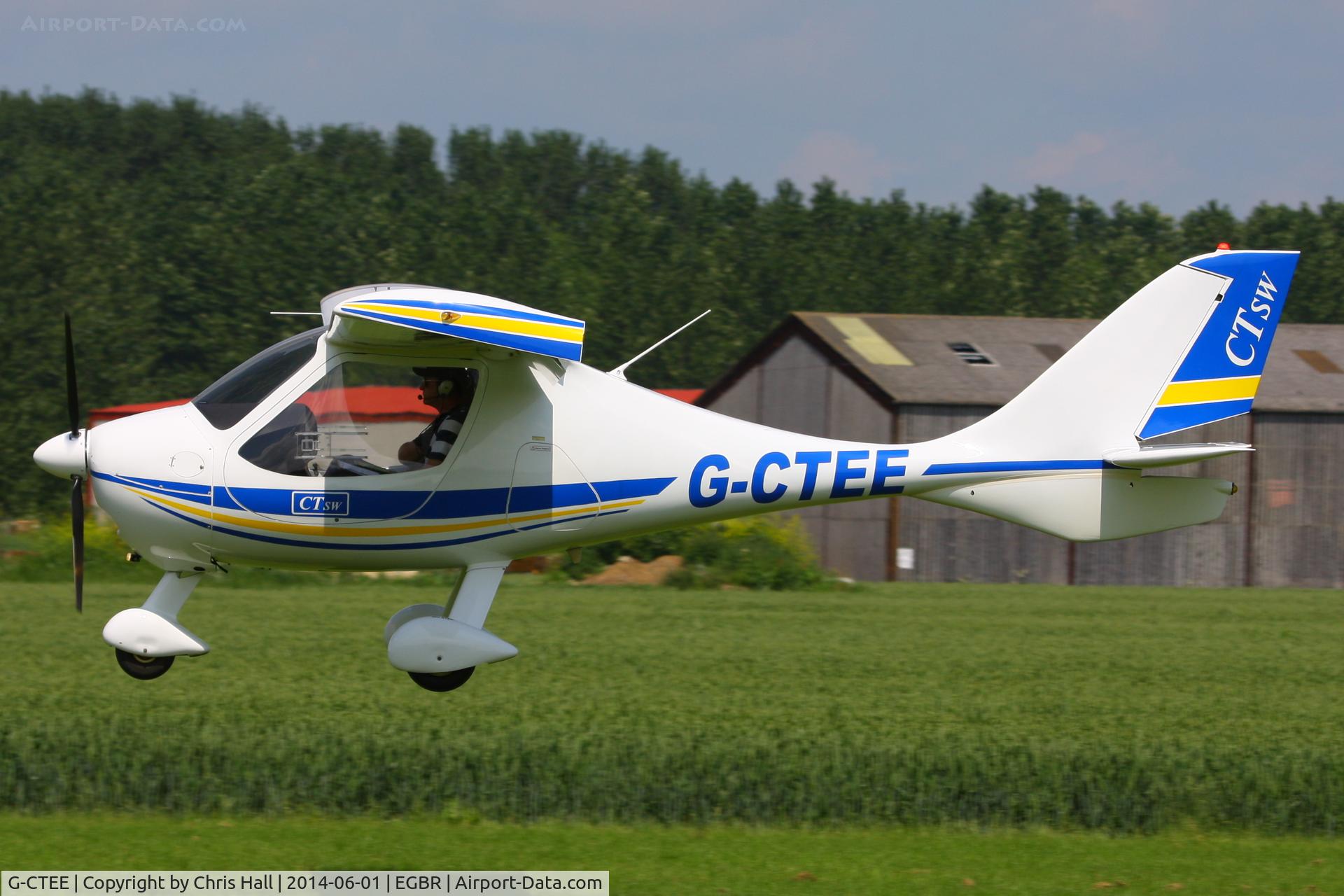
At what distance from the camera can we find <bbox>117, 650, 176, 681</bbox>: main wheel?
10.4 meters

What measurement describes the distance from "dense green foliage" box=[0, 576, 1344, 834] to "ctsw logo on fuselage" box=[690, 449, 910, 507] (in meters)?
6.78

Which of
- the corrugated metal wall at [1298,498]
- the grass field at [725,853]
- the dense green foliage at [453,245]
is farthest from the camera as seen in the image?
the dense green foliage at [453,245]

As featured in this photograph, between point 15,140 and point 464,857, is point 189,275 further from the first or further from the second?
point 464,857

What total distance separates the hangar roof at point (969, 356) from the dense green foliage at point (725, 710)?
5.08 m

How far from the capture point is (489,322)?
9.16 metres

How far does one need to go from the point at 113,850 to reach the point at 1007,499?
353 inches

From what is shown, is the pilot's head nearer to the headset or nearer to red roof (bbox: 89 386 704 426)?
the headset

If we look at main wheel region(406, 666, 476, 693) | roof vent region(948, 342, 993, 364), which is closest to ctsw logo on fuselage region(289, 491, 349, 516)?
main wheel region(406, 666, 476, 693)

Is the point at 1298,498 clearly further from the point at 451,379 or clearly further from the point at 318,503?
the point at 318,503

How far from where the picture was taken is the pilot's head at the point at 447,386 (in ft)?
33.0

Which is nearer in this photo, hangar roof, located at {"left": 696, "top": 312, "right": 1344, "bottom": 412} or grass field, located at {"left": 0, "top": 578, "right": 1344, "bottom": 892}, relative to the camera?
grass field, located at {"left": 0, "top": 578, "right": 1344, "bottom": 892}

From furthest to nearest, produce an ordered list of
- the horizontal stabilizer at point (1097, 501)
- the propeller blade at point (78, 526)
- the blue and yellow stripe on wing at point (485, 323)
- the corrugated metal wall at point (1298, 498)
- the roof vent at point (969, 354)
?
the roof vent at point (969, 354) < the corrugated metal wall at point (1298, 498) < the horizontal stabilizer at point (1097, 501) < the propeller blade at point (78, 526) < the blue and yellow stripe on wing at point (485, 323)

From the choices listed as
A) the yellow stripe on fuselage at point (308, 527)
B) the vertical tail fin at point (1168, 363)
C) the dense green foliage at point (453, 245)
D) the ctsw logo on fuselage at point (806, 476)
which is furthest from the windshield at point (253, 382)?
the dense green foliage at point (453, 245)

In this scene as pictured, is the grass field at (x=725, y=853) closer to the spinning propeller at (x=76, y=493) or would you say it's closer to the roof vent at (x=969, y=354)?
the spinning propeller at (x=76, y=493)
